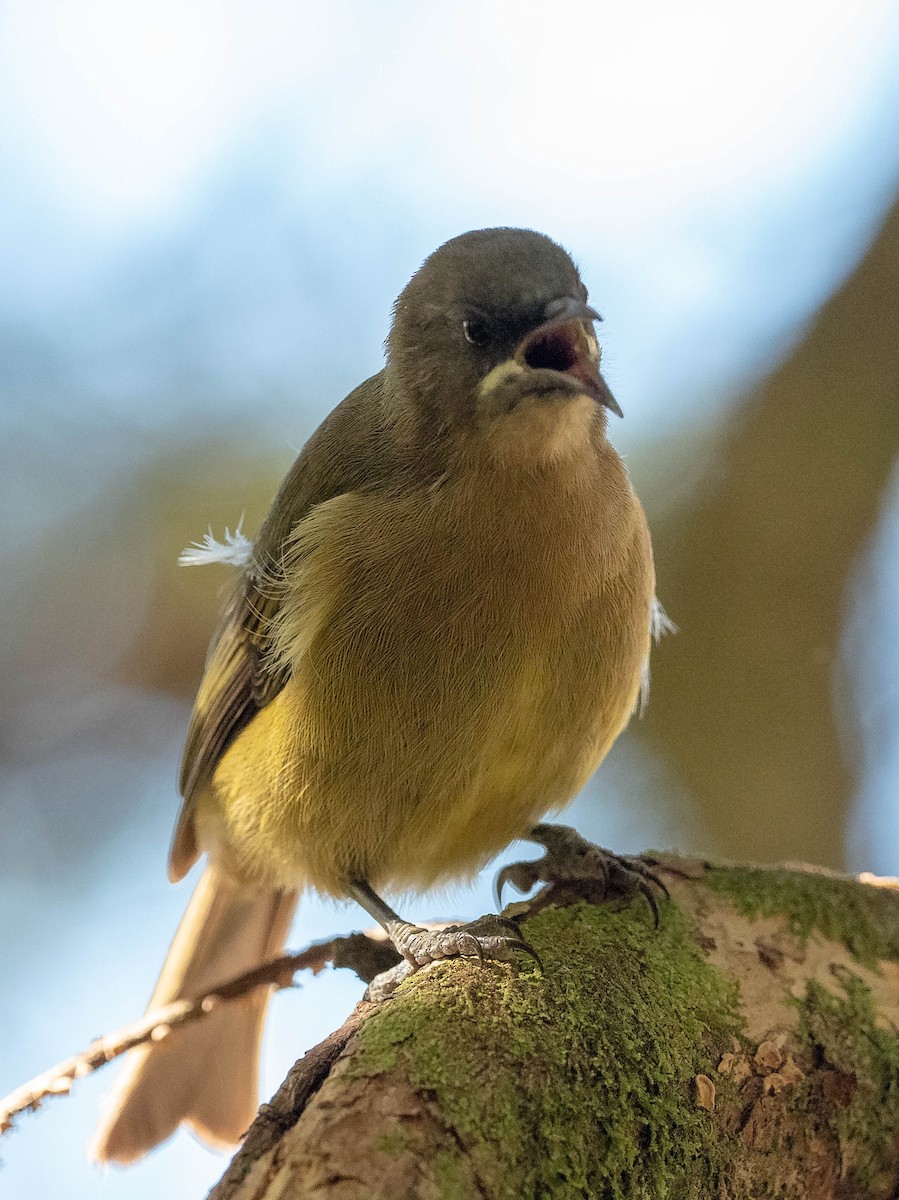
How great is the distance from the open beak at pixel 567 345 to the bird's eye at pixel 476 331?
125mm

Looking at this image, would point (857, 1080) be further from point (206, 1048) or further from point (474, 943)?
point (206, 1048)

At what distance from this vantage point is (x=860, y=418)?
4625mm

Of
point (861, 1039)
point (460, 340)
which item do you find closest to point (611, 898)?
point (861, 1039)

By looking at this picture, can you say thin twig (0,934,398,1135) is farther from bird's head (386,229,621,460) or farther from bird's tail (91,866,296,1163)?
bird's head (386,229,621,460)

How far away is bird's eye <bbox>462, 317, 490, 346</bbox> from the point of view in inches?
113

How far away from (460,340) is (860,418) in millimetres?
2315

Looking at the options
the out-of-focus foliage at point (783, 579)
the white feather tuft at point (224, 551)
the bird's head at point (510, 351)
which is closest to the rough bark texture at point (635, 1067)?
the bird's head at point (510, 351)

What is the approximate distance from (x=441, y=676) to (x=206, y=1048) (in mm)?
1835

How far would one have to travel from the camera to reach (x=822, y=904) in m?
2.77

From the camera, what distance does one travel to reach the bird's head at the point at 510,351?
2707mm

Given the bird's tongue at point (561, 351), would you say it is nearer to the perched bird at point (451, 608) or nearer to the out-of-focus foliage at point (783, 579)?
the perched bird at point (451, 608)

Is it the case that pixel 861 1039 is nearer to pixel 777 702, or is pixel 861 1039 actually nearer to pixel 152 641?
pixel 777 702

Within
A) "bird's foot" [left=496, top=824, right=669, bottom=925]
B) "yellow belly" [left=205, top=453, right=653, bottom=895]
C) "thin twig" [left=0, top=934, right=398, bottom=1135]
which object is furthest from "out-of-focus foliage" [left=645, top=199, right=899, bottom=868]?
"thin twig" [left=0, top=934, right=398, bottom=1135]

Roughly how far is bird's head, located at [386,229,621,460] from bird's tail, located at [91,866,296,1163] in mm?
1738
